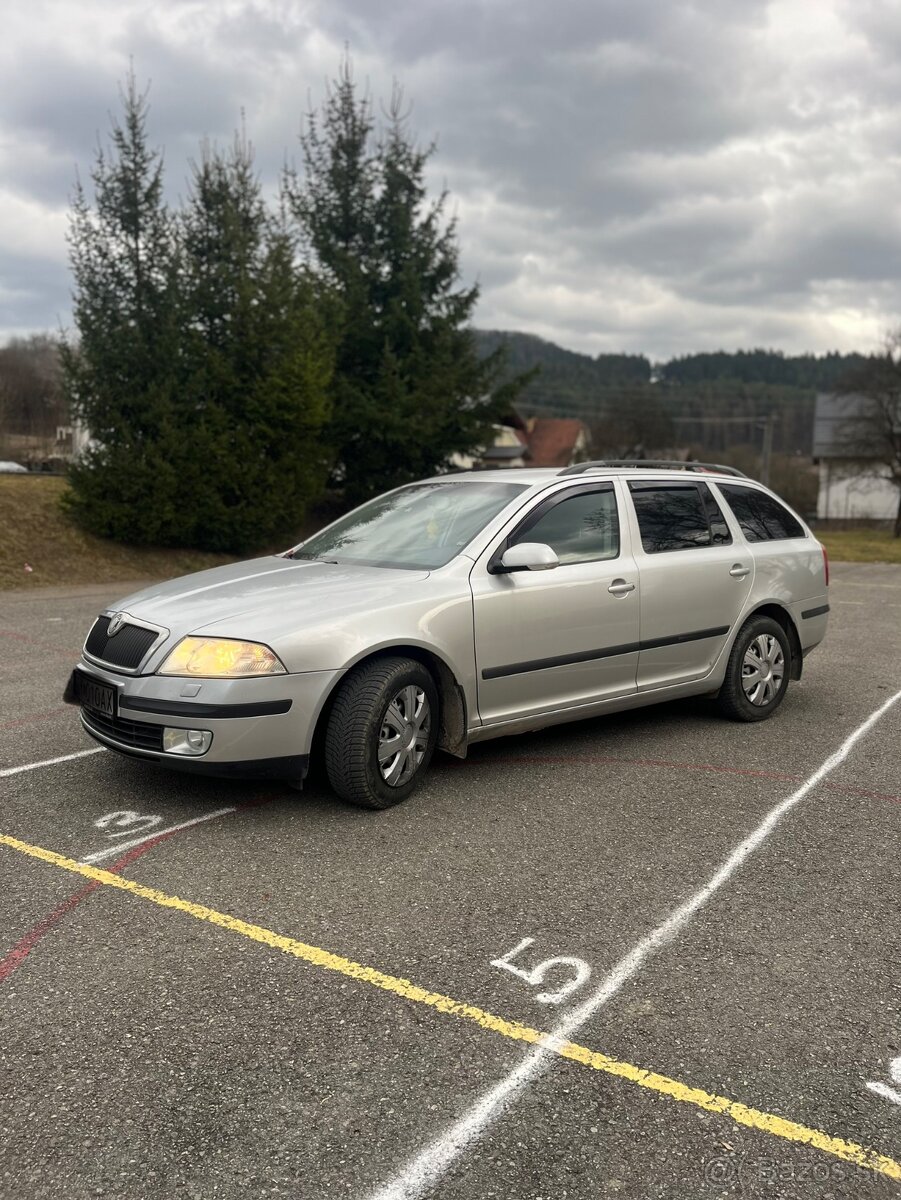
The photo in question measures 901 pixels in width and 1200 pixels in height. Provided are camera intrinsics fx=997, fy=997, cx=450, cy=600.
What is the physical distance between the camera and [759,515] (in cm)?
691

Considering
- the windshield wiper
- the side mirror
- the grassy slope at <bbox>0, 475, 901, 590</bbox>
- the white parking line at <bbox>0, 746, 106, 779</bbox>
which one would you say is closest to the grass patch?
the grassy slope at <bbox>0, 475, 901, 590</bbox>

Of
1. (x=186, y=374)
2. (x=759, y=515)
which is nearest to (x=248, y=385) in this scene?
(x=186, y=374)

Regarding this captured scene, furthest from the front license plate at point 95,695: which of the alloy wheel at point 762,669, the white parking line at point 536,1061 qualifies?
the alloy wheel at point 762,669

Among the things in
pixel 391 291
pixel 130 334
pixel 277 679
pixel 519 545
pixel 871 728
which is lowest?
pixel 871 728

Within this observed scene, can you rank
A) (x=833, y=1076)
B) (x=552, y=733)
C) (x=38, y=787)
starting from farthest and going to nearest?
(x=552, y=733)
(x=38, y=787)
(x=833, y=1076)

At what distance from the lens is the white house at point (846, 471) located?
43.0 metres

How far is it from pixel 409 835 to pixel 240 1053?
67.7 inches

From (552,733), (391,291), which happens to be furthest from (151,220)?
(552,733)

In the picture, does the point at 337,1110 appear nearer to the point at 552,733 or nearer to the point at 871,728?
the point at 552,733

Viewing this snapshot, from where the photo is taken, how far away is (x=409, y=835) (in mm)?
4422

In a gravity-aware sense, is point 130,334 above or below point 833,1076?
above

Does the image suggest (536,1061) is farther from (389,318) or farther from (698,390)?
(698,390)

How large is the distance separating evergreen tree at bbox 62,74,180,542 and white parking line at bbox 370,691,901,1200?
1494 centimetres

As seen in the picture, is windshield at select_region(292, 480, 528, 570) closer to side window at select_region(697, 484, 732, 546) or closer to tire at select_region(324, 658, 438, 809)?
tire at select_region(324, 658, 438, 809)
